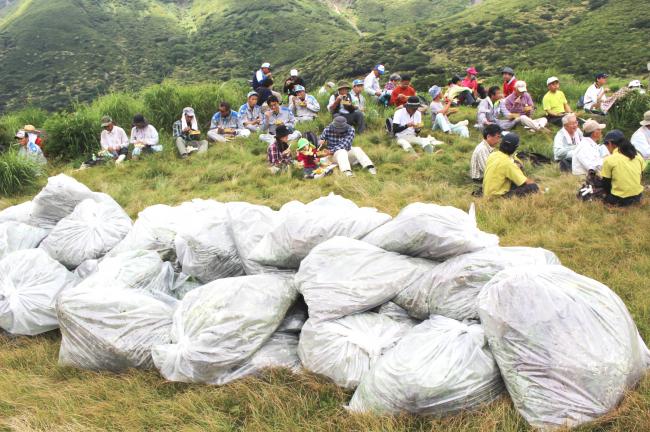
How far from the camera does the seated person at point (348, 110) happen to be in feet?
27.5

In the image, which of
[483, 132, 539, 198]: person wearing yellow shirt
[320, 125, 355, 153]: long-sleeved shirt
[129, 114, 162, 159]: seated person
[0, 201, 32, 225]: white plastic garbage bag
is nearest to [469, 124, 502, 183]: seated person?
[483, 132, 539, 198]: person wearing yellow shirt

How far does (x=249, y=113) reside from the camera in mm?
8953

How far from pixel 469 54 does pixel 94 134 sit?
91.4 feet

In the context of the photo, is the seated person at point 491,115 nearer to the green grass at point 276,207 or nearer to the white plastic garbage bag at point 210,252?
the green grass at point 276,207

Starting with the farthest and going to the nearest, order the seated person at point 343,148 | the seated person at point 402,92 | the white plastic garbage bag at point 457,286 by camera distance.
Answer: the seated person at point 402,92 → the seated person at point 343,148 → the white plastic garbage bag at point 457,286

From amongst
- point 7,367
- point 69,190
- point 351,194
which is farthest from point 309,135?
point 7,367

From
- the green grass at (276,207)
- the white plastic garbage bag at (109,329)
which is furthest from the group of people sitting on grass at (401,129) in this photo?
the white plastic garbage bag at (109,329)

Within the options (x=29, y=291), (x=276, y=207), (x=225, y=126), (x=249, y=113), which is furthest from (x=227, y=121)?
(x=29, y=291)

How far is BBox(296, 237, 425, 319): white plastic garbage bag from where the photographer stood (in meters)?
2.39

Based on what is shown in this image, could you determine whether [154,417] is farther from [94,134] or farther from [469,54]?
[469,54]

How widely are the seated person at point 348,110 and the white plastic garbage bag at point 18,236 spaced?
552 centimetres

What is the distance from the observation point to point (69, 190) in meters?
4.21

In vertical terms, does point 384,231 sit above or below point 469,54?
above

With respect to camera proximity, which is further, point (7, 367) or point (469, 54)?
point (469, 54)
